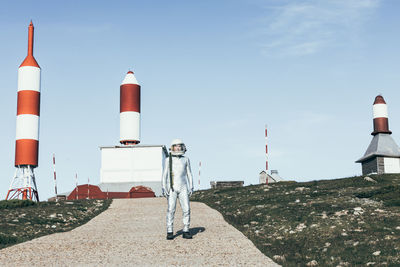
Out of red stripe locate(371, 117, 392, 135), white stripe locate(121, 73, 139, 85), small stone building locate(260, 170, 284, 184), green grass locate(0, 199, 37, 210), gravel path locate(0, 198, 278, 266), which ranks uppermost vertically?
white stripe locate(121, 73, 139, 85)

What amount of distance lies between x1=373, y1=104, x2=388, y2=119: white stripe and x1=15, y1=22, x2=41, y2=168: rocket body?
28.5 m

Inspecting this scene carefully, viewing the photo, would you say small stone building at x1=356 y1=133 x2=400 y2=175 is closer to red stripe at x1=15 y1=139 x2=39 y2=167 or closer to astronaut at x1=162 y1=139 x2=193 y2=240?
red stripe at x1=15 y1=139 x2=39 y2=167

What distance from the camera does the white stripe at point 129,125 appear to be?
50812 millimetres

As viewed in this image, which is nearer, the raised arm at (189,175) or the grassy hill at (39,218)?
the raised arm at (189,175)

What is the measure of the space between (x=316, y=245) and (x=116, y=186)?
3851cm

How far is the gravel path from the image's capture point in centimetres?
1233

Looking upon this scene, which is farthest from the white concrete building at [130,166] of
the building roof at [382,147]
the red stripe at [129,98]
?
the building roof at [382,147]

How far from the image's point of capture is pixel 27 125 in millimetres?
42312

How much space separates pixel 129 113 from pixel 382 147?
2438 cm

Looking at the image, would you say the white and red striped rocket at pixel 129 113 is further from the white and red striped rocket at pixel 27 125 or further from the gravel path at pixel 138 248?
the gravel path at pixel 138 248

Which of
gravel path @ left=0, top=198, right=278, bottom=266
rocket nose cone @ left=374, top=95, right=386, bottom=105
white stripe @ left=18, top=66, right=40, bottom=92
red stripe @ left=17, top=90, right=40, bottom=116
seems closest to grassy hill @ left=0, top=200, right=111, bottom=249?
gravel path @ left=0, top=198, right=278, bottom=266

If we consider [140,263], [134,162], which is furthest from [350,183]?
[134,162]

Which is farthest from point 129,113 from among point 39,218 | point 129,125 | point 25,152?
point 39,218

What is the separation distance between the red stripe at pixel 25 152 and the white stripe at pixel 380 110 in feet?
94.2
